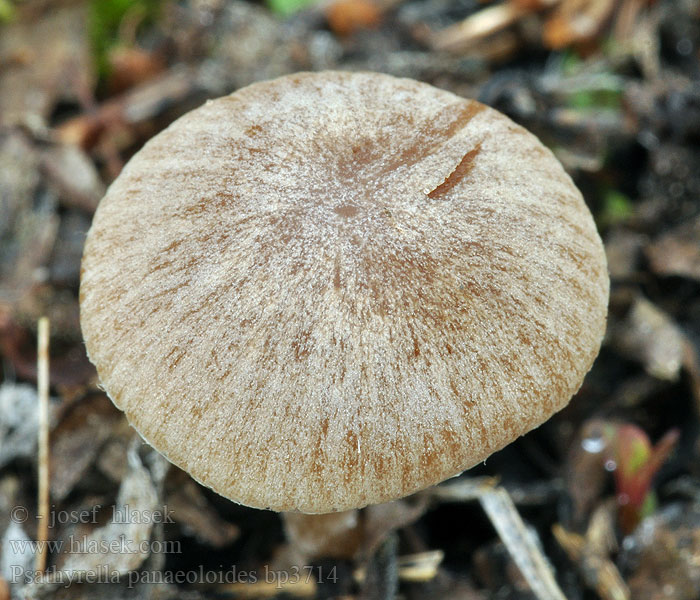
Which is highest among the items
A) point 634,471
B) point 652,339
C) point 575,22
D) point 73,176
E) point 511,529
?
point 575,22

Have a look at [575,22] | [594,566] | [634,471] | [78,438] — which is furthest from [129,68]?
[594,566]

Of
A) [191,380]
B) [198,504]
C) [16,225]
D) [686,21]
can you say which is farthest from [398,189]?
[686,21]

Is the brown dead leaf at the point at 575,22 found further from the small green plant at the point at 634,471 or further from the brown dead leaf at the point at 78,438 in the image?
the brown dead leaf at the point at 78,438

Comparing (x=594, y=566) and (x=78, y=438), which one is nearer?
(x=594, y=566)

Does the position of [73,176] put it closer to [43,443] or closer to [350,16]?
[43,443]

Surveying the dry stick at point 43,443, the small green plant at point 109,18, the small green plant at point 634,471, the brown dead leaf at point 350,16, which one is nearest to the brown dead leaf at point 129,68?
the small green plant at point 109,18

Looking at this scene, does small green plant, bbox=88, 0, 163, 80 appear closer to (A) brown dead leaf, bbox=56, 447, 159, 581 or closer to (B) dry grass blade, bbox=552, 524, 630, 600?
(A) brown dead leaf, bbox=56, 447, 159, 581
